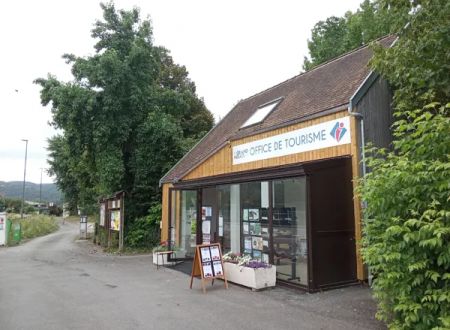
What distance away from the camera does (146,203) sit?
2166 centimetres

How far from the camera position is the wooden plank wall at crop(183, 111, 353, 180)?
35.8 ft

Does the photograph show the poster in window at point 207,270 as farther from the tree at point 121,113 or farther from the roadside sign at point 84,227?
the roadside sign at point 84,227

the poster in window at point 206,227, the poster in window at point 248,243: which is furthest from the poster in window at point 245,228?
the poster in window at point 206,227

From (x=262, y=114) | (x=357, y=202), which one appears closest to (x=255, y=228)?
(x=357, y=202)

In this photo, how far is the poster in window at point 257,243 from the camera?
11.5 meters

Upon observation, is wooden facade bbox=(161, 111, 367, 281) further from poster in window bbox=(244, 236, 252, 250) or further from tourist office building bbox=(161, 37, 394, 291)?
poster in window bbox=(244, 236, 252, 250)

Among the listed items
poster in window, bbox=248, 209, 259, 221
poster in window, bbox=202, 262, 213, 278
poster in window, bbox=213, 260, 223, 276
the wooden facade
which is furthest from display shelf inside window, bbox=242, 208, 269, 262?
the wooden facade

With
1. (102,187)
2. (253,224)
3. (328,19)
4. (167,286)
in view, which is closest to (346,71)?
(253,224)

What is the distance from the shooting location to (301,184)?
9.99 meters

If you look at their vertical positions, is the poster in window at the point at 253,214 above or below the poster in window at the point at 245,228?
above

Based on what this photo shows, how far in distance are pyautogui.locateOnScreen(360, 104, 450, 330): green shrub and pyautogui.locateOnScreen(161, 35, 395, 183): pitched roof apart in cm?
546

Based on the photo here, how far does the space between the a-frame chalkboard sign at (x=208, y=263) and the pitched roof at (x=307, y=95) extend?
4447 millimetres

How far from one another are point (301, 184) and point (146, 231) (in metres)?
12.6

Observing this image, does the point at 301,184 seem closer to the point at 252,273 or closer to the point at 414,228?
the point at 252,273
